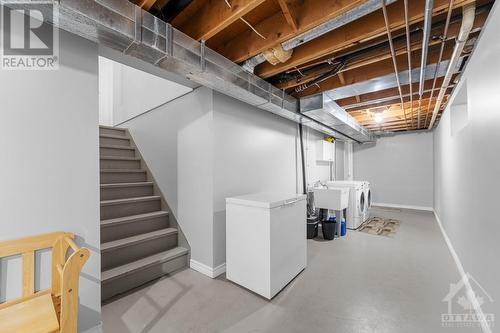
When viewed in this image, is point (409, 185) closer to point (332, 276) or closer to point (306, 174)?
point (306, 174)

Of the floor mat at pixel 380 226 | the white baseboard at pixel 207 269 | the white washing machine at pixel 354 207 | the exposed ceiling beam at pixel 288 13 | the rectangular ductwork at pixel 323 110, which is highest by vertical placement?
the exposed ceiling beam at pixel 288 13

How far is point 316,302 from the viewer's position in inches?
81.5

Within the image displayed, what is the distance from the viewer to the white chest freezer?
6.91 ft

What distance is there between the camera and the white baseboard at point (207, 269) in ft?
8.39

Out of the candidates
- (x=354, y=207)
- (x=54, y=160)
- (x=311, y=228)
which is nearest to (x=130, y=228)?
(x=54, y=160)

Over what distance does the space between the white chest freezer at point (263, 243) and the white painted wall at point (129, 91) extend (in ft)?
6.07

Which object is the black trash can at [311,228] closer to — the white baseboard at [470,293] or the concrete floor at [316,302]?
the concrete floor at [316,302]

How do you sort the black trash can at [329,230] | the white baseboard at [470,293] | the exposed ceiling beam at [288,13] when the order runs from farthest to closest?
the black trash can at [329,230] → the white baseboard at [470,293] → the exposed ceiling beam at [288,13]

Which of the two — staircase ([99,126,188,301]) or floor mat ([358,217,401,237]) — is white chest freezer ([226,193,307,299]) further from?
floor mat ([358,217,401,237])

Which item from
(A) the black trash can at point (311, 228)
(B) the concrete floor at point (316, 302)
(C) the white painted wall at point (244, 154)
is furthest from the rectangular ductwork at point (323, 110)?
(B) the concrete floor at point (316, 302)

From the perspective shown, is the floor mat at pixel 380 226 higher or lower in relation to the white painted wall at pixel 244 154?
lower

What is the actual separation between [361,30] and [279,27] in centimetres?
70

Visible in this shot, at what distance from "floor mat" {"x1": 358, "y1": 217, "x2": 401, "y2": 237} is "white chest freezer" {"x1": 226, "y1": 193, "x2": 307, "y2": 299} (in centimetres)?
260

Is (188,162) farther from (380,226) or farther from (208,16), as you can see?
(380,226)
